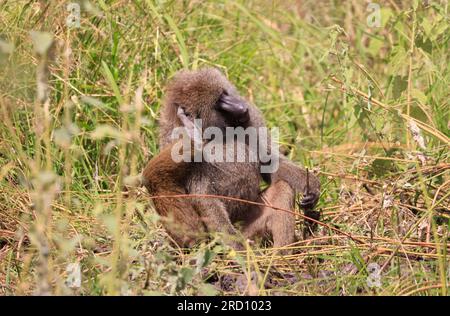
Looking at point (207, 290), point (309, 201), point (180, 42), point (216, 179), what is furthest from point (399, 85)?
point (207, 290)

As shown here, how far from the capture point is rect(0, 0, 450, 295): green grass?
3.82 metres

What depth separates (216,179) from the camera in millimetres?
4867

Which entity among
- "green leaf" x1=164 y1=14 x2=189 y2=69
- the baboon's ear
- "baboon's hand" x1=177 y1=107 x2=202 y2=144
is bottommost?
"baboon's hand" x1=177 y1=107 x2=202 y2=144

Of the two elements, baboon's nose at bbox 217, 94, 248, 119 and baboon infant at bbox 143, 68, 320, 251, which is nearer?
baboon infant at bbox 143, 68, 320, 251

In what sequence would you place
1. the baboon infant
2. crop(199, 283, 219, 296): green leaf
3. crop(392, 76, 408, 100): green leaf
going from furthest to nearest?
crop(392, 76, 408, 100): green leaf → the baboon infant → crop(199, 283, 219, 296): green leaf

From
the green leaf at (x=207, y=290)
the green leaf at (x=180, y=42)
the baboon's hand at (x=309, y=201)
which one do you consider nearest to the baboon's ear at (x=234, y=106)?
the baboon's hand at (x=309, y=201)

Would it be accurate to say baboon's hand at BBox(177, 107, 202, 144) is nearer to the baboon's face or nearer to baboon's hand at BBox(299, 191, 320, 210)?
the baboon's face

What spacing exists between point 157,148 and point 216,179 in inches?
41.7

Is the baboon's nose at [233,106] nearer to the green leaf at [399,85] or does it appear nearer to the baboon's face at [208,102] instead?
the baboon's face at [208,102]

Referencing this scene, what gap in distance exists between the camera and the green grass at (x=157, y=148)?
150 inches

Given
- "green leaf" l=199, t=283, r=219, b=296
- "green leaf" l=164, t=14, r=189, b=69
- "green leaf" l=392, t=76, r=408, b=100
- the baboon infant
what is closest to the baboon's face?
the baboon infant
